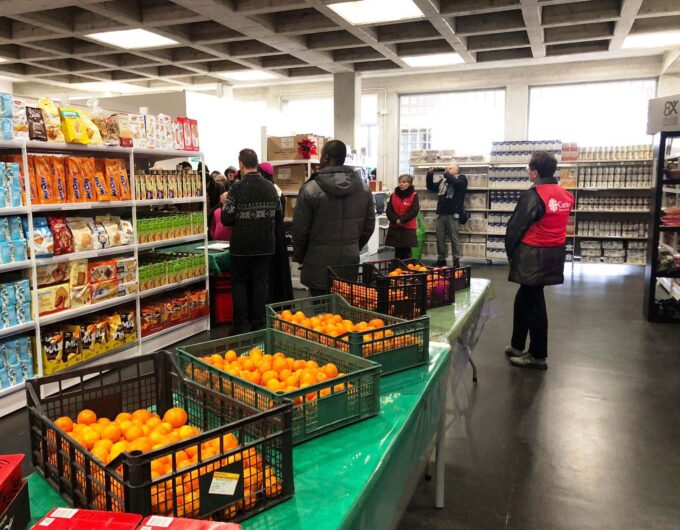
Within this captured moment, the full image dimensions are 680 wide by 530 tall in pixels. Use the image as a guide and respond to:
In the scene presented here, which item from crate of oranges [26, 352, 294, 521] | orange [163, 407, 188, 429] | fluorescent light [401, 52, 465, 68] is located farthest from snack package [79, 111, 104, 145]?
fluorescent light [401, 52, 465, 68]

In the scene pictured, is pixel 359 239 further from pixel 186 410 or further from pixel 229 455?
pixel 229 455

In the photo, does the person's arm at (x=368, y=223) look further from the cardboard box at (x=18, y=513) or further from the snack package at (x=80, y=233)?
the cardboard box at (x=18, y=513)

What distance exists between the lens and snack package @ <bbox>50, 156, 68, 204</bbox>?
4258 millimetres

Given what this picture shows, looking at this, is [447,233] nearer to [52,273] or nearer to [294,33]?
[294,33]

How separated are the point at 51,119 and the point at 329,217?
7.08 ft

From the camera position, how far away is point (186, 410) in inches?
68.8

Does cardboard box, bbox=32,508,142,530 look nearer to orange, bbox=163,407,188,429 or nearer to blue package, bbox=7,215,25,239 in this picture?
orange, bbox=163,407,188,429

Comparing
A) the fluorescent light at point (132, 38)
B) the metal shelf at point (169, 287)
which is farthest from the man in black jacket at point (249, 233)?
the fluorescent light at point (132, 38)

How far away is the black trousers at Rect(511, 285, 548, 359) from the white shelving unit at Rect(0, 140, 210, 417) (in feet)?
10.5

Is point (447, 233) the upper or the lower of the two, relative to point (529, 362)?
upper

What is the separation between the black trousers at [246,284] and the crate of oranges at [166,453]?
368cm

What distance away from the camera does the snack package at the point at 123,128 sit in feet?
15.8

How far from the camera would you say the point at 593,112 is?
1246cm

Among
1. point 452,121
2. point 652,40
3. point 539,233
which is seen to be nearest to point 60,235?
point 539,233
